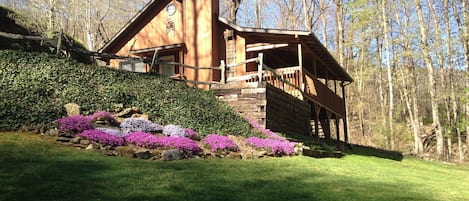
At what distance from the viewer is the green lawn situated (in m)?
5.80

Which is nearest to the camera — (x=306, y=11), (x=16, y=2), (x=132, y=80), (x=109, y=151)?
(x=109, y=151)

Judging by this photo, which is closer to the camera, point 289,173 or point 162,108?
point 289,173

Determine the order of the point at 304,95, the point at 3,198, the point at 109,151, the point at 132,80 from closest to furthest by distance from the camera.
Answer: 1. the point at 3,198
2. the point at 109,151
3. the point at 132,80
4. the point at 304,95

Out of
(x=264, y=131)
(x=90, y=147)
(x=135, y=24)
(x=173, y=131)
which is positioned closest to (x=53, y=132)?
(x=90, y=147)

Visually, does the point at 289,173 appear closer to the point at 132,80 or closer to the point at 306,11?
the point at 132,80

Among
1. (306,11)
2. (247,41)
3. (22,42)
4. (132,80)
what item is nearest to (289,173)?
(132,80)

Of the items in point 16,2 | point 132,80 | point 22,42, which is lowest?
point 132,80

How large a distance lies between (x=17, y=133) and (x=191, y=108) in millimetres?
5245

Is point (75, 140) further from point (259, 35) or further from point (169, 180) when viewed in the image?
point (259, 35)

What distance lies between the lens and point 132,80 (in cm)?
1370

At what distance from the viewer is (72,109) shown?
10.4 metres

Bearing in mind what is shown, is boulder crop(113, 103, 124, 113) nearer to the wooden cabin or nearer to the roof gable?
the wooden cabin

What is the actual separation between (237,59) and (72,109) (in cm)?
930

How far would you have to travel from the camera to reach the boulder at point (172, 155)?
29.6 feet
